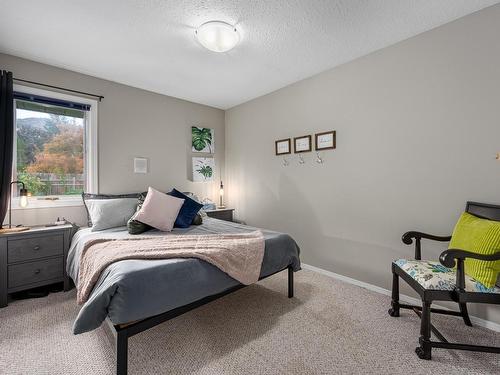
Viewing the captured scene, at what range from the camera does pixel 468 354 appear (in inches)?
64.2

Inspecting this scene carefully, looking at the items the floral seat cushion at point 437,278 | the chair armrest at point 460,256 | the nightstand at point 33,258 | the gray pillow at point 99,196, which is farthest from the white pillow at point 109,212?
the chair armrest at point 460,256

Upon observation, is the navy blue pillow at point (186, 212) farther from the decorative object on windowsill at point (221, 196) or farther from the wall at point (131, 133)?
the decorative object on windowsill at point (221, 196)

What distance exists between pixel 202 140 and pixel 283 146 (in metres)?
1.50

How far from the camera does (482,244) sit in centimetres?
161

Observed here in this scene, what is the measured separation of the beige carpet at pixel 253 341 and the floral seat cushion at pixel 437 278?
472 millimetres

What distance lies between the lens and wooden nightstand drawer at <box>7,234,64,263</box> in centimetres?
228

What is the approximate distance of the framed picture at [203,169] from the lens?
4086 mm

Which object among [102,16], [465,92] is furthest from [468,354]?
[102,16]

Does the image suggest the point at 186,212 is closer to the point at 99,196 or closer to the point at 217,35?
the point at 99,196

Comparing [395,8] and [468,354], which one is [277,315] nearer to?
[468,354]

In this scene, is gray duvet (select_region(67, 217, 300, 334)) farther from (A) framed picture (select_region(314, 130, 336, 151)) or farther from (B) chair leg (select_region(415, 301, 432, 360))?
(A) framed picture (select_region(314, 130, 336, 151))

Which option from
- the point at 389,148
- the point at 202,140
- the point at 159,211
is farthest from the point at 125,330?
the point at 202,140

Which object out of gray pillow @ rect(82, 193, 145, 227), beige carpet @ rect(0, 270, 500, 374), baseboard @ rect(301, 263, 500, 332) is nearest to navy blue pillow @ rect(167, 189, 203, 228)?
gray pillow @ rect(82, 193, 145, 227)

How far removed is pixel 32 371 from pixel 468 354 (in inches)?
112
